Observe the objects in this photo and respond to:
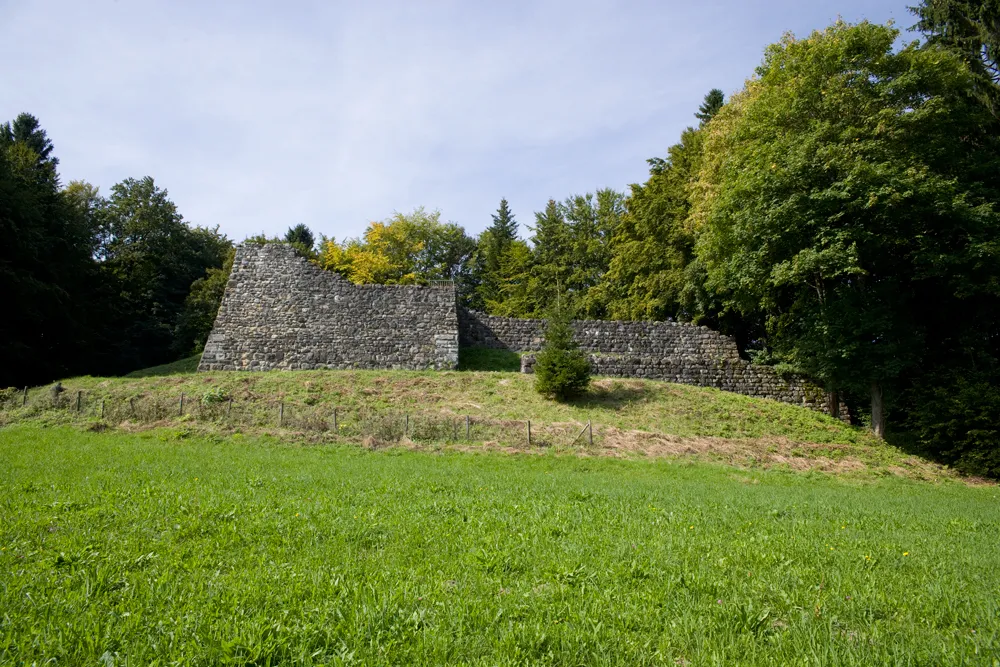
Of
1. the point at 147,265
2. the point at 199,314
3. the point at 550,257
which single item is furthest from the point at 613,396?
the point at 147,265

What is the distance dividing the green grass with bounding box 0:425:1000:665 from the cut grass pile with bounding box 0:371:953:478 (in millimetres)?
6216

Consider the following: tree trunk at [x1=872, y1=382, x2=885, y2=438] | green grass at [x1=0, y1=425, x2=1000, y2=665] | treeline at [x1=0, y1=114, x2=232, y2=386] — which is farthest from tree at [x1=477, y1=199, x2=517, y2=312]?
green grass at [x1=0, y1=425, x2=1000, y2=665]

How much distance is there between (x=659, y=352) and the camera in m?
23.0

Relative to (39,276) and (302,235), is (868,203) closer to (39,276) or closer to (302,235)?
(39,276)

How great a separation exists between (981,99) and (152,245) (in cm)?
4653

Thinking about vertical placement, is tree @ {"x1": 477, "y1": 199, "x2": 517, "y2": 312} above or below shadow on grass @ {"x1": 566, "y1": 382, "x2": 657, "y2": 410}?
above

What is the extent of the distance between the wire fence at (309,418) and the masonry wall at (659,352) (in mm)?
5885

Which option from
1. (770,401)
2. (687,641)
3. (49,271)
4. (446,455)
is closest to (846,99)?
(770,401)

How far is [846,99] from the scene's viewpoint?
1709 cm

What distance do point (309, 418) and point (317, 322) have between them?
7849 millimetres

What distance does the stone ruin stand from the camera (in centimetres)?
2108

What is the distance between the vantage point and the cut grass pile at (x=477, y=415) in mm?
14328

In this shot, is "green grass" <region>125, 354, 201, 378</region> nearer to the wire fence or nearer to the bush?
the wire fence

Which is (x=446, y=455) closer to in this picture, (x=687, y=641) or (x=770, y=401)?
(x=687, y=641)
